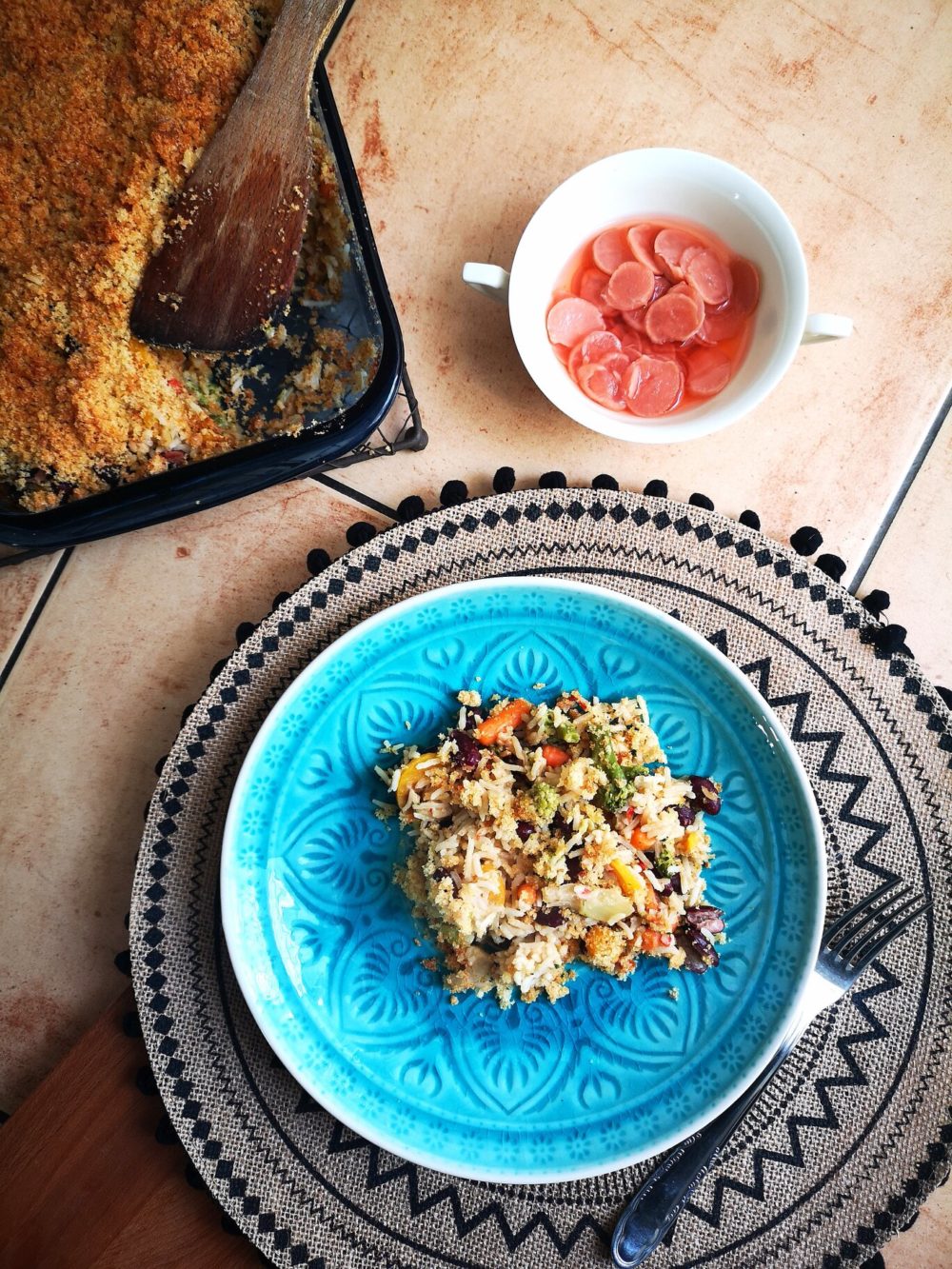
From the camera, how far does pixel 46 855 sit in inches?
51.4

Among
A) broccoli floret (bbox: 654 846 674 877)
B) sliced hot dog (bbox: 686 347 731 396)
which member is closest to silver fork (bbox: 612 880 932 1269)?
broccoli floret (bbox: 654 846 674 877)

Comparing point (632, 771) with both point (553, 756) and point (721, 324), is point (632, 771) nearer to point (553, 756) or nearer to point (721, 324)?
point (553, 756)

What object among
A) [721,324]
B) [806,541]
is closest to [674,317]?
[721,324]

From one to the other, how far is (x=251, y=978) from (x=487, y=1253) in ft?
1.63

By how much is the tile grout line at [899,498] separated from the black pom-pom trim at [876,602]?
0.25ft

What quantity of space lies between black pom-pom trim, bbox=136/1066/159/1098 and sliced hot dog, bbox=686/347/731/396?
1235 millimetres

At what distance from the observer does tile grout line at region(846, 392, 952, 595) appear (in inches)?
52.5

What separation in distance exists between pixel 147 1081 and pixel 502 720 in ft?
2.31

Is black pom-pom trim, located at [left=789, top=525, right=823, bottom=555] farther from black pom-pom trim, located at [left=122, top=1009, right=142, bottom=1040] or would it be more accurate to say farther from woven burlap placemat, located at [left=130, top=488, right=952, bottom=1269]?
black pom-pom trim, located at [left=122, top=1009, right=142, bottom=1040]

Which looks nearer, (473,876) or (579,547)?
(473,876)

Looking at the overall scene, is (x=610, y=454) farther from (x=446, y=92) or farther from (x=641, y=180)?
(x=446, y=92)

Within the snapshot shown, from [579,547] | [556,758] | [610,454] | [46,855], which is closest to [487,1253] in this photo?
[556,758]

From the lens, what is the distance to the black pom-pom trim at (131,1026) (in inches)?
47.3

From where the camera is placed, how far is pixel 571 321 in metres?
1.23
